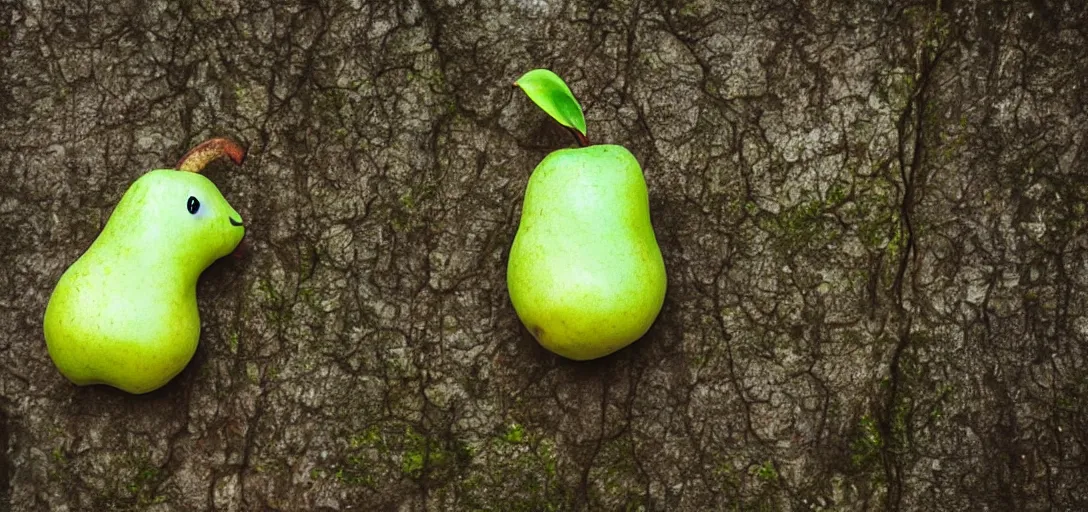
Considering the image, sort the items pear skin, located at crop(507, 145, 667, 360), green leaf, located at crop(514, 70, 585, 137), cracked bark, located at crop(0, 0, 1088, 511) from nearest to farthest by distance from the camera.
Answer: pear skin, located at crop(507, 145, 667, 360) < green leaf, located at crop(514, 70, 585, 137) < cracked bark, located at crop(0, 0, 1088, 511)

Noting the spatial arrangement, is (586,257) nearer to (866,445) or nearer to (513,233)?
(513,233)

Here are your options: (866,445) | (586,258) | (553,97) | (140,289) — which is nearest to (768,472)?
(866,445)

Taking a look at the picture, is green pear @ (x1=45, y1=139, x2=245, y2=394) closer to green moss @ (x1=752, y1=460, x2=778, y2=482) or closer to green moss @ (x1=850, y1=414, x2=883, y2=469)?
green moss @ (x1=752, y1=460, x2=778, y2=482)

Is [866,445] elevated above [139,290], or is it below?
above

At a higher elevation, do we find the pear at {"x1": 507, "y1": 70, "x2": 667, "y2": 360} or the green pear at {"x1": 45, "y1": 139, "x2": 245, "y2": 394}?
the pear at {"x1": 507, "y1": 70, "x2": 667, "y2": 360}

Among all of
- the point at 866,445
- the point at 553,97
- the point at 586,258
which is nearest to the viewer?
the point at 586,258

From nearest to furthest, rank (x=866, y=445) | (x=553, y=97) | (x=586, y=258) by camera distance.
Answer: (x=586, y=258) → (x=553, y=97) → (x=866, y=445)

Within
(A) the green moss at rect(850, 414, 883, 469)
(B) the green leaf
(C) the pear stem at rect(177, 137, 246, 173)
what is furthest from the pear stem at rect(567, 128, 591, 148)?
(A) the green moss at rect(850, 414, 883, 469)
